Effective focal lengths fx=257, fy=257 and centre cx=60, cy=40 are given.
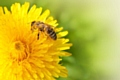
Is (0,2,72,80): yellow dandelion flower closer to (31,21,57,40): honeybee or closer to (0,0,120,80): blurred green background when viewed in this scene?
(31,21,57,40): honeybee

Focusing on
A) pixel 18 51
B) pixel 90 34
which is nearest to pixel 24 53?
pixel 18 51

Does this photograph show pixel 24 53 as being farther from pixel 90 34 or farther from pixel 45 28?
pixel 90 34

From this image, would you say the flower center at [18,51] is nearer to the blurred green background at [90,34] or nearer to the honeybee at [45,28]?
the honeybee at [45,28]

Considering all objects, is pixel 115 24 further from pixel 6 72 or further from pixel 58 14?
pixel 6 72

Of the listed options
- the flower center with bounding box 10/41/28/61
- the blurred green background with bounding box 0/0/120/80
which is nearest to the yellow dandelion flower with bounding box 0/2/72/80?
the flower center with bounding box 10/41/28/61

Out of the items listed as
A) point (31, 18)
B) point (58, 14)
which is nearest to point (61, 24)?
point (58, 14)
